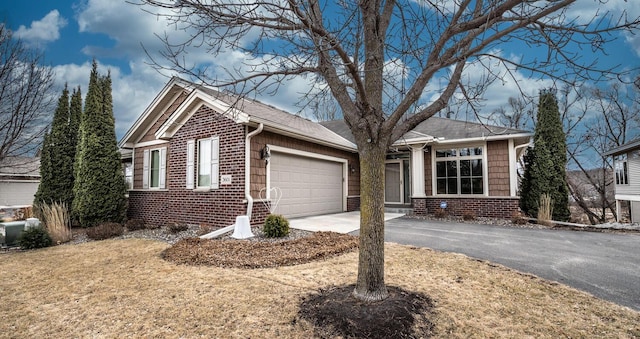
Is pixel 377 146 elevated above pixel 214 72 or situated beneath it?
situated beneath

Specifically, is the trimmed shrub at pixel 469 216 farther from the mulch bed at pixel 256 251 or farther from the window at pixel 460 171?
the mulch bed at pixel 256 251

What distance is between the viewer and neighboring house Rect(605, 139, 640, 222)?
13235mm

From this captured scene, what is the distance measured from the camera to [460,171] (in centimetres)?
1185

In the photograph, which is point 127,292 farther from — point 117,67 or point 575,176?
point 575,176

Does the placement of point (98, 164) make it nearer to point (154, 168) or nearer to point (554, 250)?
point (154, 168)

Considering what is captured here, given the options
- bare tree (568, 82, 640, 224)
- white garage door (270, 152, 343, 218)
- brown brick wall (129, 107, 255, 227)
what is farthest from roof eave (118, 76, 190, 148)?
bare tree (568, 82, 640, 224)

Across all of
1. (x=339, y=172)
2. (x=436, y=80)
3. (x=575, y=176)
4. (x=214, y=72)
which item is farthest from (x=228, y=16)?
(x=575, y=176)

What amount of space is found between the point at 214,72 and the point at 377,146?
187 cm

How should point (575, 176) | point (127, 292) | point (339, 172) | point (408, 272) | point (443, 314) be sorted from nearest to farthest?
1. point (443, 314)
2. point (127, 292)
3. point (408, 272)
4. point (339, 172)
5. point (575, 176)

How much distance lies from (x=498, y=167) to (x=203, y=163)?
392 inches

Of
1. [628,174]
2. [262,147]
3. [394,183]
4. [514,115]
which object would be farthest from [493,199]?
[514,115]

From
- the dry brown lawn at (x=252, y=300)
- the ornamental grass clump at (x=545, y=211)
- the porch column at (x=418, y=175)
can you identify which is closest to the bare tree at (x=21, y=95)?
the dry brown lawn at (x=252, y=300)

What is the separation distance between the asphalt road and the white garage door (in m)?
2.83

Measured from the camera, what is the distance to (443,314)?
10.5 feet
